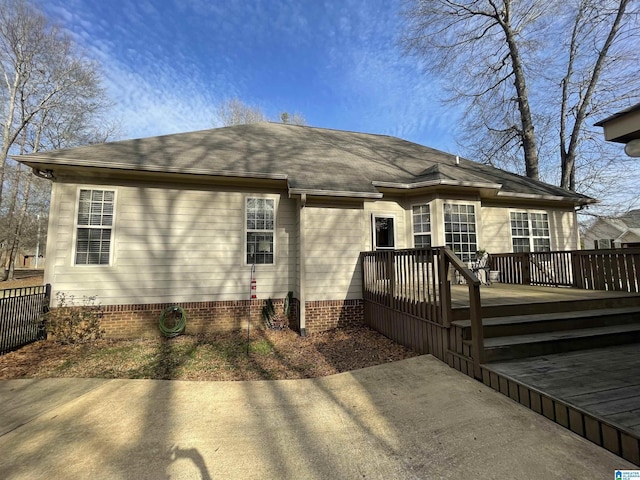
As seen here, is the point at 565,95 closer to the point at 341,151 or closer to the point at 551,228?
the point at 551,228

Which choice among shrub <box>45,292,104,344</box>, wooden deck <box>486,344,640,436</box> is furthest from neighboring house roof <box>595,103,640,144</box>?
shrub <box>45,292,104,344</box>

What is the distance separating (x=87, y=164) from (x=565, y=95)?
845 inches

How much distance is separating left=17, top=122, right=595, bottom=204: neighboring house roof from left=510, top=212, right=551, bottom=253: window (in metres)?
0.83

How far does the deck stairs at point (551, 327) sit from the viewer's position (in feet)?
13.2

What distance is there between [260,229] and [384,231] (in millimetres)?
3417

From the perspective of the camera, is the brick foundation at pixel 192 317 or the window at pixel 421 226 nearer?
the brick foundation at pixel 192 317

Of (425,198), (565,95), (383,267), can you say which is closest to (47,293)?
(383,267)

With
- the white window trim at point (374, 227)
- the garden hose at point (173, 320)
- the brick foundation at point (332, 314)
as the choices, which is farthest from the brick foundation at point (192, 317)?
the white window trim at point (374, 227)

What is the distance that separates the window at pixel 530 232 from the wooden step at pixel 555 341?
533 cm

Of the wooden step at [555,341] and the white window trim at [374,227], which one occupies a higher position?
the white window trim at [374,227]

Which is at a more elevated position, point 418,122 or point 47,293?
point 418,122

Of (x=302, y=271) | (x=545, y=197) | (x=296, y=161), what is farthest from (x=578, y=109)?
(x=302, y=271)

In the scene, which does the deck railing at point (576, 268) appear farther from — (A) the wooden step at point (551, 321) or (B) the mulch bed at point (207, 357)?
(B) the mulch bed at point (207, 357)

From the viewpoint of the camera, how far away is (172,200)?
23.4ft
